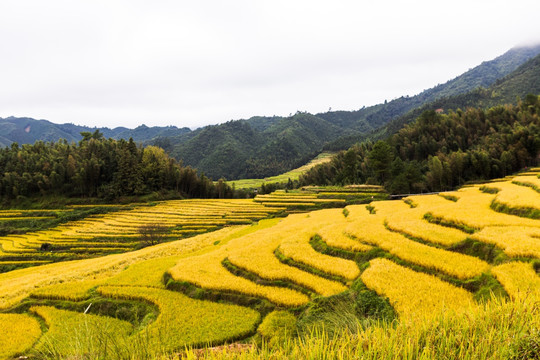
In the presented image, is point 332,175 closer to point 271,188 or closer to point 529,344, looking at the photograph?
point 271,188

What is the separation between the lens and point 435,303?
325 inches

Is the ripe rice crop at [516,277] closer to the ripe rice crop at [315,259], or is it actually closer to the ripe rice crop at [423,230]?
the ripe rice crop at [423,230]

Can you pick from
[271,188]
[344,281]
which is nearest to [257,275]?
[344,281]

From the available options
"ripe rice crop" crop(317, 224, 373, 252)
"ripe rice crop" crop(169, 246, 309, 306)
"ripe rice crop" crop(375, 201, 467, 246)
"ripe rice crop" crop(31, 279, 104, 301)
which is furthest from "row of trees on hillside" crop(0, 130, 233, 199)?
"ripe rice crop" crop(375, 201, 467, 246)

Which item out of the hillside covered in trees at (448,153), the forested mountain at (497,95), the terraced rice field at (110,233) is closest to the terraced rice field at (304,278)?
the terraced rice field at (110,233)

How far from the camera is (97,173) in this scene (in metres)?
78.2

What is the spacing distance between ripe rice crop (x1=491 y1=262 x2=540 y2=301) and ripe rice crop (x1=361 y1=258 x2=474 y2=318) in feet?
3.58

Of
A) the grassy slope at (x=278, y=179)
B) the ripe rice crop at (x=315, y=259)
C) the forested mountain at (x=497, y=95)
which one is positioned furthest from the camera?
the forested mountain at (x=497, y=95)

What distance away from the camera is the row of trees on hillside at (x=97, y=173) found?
2948 inches

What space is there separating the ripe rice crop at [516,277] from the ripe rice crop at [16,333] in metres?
16.1

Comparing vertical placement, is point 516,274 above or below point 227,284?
above

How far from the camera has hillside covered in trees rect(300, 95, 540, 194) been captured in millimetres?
55625

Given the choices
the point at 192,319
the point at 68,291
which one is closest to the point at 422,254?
the point at 192,319

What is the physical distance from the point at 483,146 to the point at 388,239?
7169cm
